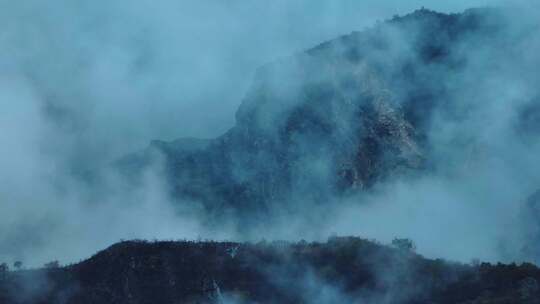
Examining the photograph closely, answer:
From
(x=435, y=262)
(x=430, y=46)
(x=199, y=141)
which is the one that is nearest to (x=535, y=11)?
(x=430, y=46)

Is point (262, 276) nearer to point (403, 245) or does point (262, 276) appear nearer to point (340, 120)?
point (403, 245)

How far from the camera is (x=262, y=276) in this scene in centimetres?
5219

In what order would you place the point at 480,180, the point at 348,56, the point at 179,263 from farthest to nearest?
the point at 348,56, the point at 480,180, the point at 179,263

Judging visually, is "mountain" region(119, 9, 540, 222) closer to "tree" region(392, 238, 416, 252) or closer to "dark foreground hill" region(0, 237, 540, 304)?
"tree" region(392, 238, 416, 252)

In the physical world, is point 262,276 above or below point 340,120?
below

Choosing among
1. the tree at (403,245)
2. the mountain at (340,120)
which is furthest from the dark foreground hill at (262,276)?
the mountain at (340,120)

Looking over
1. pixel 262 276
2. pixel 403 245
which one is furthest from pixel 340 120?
pixel 262 276

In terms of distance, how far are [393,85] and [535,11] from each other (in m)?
30.0

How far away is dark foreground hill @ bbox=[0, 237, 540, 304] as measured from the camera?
153ft

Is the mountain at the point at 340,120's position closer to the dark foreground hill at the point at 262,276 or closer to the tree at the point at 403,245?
the tree at the point at 403,245

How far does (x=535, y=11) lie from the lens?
148500 millimetres

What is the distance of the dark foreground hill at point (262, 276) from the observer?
46625mm

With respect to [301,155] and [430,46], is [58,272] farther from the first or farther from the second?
[430,46]

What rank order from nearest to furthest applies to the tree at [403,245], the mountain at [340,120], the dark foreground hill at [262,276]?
the dark foreground hill at [262,276], the tree at [403,245], the mountain at [340,120]
